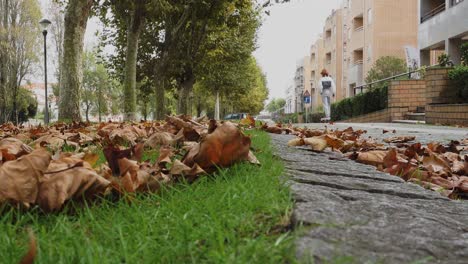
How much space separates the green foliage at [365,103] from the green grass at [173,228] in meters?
21.3

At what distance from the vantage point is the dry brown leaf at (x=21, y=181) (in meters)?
1.56

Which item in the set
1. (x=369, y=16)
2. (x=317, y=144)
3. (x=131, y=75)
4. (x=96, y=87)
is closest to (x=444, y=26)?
(x=131, y=75)

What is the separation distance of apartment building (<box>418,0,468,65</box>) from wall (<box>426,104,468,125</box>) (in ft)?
25.5

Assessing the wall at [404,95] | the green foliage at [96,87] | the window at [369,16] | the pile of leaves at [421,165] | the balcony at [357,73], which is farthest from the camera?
the green foliage at [96,87]

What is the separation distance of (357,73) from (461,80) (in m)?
30.6

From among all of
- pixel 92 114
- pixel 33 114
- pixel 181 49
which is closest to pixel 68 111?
pixel 181 49

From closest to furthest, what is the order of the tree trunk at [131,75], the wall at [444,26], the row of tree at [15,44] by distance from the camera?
the tree trunk at [131,75] < the wall at [444,26] < the row of tree at [15,44]

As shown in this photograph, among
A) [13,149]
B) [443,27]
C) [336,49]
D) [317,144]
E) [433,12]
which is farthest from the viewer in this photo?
[336,49]

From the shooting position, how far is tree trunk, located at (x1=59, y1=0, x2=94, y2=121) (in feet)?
39.4

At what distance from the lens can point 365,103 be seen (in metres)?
24.7

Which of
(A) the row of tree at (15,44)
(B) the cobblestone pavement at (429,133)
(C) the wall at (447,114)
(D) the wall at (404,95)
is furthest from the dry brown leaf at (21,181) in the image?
(A) the row of tree at (15,44)

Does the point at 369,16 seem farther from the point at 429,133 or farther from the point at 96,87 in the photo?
the point at 96,87

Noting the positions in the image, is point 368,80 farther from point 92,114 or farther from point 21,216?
point 92,114

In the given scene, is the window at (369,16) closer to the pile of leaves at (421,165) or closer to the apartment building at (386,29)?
the apartment building at (386,29)
